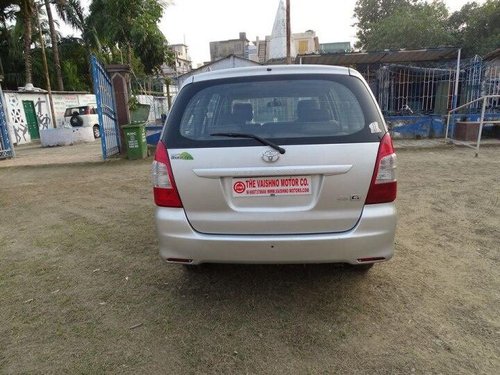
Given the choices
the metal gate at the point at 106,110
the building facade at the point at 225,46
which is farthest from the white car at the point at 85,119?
the building facade at the point at 225,46

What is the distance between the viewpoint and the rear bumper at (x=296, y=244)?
8.23 feet

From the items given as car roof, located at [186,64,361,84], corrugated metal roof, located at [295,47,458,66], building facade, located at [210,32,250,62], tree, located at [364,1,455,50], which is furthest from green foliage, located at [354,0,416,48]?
car roof, located at [186,64,361,84]

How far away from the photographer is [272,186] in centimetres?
250

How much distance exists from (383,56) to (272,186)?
13.2 m

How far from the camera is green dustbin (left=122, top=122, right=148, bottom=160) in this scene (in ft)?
32.5

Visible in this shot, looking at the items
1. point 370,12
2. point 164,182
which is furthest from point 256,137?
point 370,12

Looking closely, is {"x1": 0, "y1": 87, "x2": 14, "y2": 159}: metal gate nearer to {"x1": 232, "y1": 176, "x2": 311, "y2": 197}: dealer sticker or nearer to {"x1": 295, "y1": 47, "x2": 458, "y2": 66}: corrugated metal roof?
{"x1": 295, "y1": 47, "x2": 458, "y2": 66}: corrugated metal roof

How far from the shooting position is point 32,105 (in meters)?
18.6

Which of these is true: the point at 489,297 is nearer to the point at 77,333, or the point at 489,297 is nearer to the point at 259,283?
the point at 259,283

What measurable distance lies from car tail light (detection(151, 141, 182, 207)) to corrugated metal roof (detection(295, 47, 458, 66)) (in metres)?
11.5

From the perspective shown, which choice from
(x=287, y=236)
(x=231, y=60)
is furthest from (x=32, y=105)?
(x=287, y=236)

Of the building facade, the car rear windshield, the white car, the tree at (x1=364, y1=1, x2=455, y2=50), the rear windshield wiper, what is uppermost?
the building facade

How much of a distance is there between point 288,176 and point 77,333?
181cm

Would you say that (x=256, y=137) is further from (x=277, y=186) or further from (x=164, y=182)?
(x=164, y=182)
